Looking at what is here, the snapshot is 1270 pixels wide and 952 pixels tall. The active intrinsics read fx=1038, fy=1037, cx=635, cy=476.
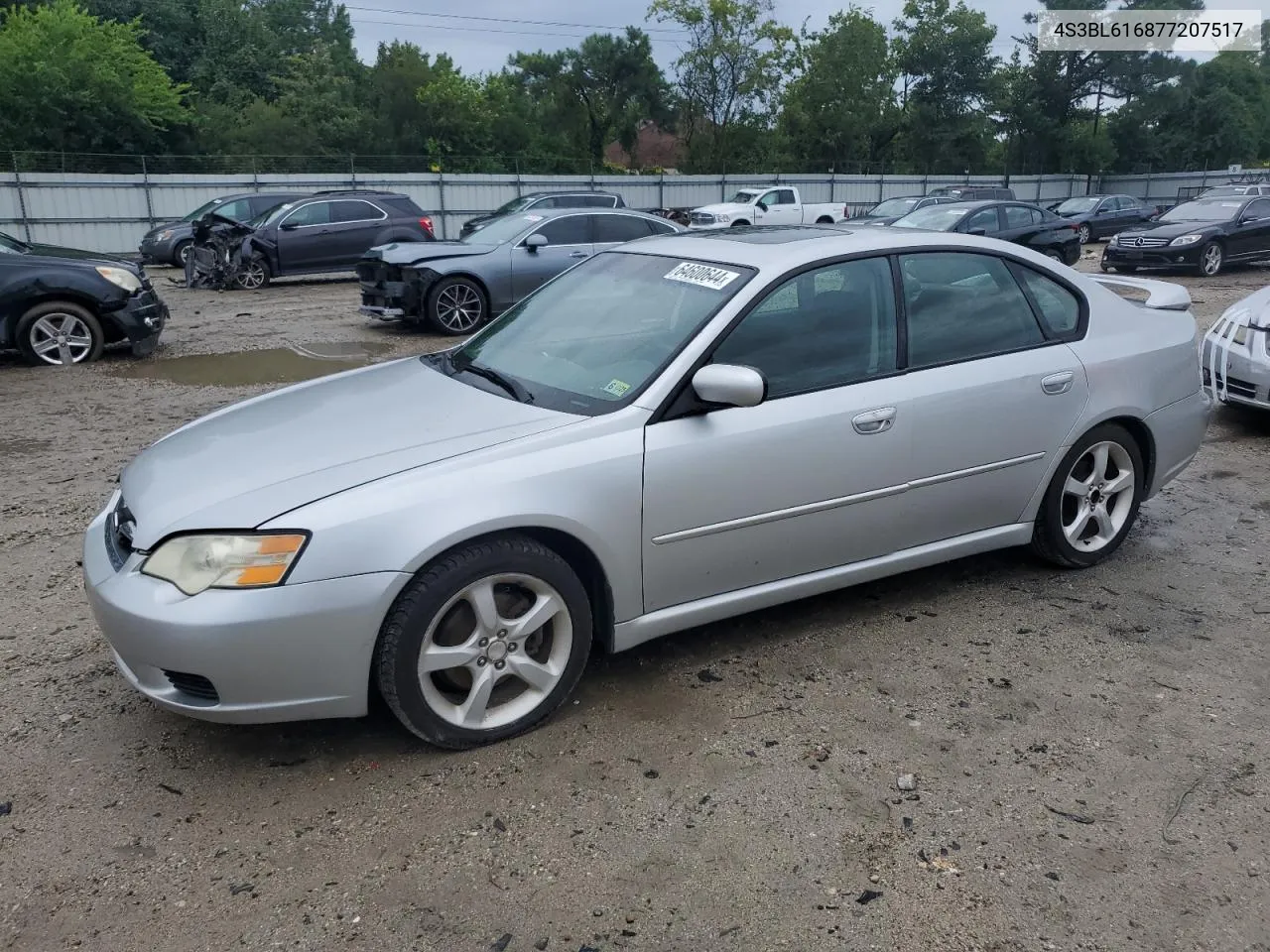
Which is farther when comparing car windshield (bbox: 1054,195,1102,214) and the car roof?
car windshield (bbox: 1054,195,1102,214)

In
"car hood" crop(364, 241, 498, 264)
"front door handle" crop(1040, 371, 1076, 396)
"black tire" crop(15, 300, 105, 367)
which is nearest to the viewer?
"front door handle" crop(1040, 371, 1076, 396)

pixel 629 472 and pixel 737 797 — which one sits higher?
pixel 629 472

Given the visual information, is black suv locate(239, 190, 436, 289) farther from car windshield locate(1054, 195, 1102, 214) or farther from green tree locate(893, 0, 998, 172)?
green tree locate(893, 0, 998, 172)

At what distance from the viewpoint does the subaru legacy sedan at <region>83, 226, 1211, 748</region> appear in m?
2.95

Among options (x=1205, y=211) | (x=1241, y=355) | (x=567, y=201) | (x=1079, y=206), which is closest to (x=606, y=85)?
(x=1079, y=206)

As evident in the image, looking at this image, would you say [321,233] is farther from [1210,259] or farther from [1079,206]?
[1079,206]

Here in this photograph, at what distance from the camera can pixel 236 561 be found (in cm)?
288

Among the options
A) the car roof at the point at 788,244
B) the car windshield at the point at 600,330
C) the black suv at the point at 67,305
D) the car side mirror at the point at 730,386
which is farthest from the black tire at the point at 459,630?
the black suv at the point at 67,305

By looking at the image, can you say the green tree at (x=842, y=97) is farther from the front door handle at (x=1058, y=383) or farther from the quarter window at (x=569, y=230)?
the front door handle at (x=1058, y=383)

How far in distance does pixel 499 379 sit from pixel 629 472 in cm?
83

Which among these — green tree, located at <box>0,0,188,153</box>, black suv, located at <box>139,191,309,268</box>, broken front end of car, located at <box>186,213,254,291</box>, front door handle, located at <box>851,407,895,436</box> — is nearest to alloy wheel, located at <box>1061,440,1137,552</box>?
front door handle, located at <box>851,407,895,436</box>

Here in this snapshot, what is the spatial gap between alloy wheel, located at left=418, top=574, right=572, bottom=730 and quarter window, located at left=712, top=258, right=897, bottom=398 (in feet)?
3.49

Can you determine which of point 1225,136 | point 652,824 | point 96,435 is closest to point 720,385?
point 652,824

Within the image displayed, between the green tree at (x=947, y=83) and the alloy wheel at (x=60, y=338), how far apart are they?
50.7 m
